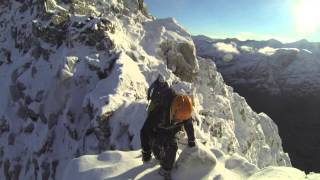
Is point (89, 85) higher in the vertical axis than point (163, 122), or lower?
higher

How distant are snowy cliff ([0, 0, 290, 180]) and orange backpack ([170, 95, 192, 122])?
1173 centimetres

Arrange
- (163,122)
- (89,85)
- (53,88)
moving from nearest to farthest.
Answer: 1. (163,122)
2. (89,85)
3. (53,88)

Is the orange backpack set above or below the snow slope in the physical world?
above

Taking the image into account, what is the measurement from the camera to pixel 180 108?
11781 mm

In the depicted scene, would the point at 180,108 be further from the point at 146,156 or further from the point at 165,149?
the point at 146,156

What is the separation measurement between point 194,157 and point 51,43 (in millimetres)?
27419

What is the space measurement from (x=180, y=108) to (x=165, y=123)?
1.85 feet

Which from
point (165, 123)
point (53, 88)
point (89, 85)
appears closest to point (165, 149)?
point (165, 123)

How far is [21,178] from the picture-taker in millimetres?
31297

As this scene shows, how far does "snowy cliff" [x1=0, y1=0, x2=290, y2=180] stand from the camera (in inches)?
1073

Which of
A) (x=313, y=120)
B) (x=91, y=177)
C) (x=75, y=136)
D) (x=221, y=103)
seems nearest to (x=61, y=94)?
(x=75, y=136)

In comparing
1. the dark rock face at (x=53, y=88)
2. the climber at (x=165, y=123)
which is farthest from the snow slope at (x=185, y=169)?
the dark rock face at (x=53, y=88)

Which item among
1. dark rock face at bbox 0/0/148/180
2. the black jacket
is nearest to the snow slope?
the black jacket

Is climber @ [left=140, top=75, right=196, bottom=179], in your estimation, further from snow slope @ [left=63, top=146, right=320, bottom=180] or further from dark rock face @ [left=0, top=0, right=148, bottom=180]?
dark rock face @ [left=0, top=0, right=148, bottom=180]
